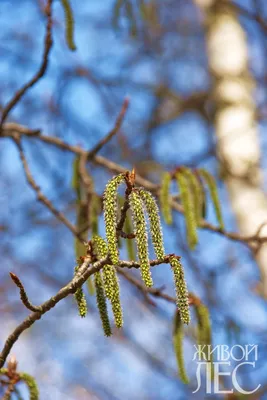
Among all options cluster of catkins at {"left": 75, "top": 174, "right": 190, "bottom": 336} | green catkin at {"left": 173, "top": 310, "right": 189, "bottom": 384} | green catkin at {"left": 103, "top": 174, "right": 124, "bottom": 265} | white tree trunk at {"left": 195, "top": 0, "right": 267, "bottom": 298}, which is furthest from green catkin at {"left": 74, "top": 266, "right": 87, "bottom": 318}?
white tree trunk at {"left": 195, "top": 0, "right": 267, "bottom": 298}

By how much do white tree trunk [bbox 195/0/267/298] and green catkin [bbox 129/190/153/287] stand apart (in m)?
2.78

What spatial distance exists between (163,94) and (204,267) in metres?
1.68

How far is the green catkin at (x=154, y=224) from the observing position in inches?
48.1

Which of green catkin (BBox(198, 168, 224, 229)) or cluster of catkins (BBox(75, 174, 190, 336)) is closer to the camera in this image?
cluster of catkins (BBox(75, 174, 190, 336))

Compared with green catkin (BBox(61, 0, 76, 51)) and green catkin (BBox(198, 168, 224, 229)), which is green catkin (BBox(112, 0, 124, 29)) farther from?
green catkin (BBox(198, 168, 224, 229))

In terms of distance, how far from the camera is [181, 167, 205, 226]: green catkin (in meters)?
2.45

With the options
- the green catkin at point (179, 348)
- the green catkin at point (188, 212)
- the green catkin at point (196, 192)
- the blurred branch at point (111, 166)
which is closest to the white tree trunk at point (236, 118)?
the blurred branch at point (111, 166)

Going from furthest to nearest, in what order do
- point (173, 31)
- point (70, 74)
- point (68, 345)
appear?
point (173, 31), point (68, 345), point (70, 74)

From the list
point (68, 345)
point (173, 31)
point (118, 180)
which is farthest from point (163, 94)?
point (118, 180)

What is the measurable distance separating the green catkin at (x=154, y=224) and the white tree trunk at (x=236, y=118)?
8.95ft

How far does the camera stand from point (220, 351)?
3.04 metres

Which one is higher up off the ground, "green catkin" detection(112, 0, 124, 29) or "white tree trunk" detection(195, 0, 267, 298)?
"white tree trunk" detection(195, 0, 267, 298)

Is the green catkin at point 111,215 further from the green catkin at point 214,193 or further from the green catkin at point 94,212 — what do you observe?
the green catkin at point 214,193

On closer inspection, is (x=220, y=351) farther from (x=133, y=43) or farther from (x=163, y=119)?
A: (x=133, y=43)
